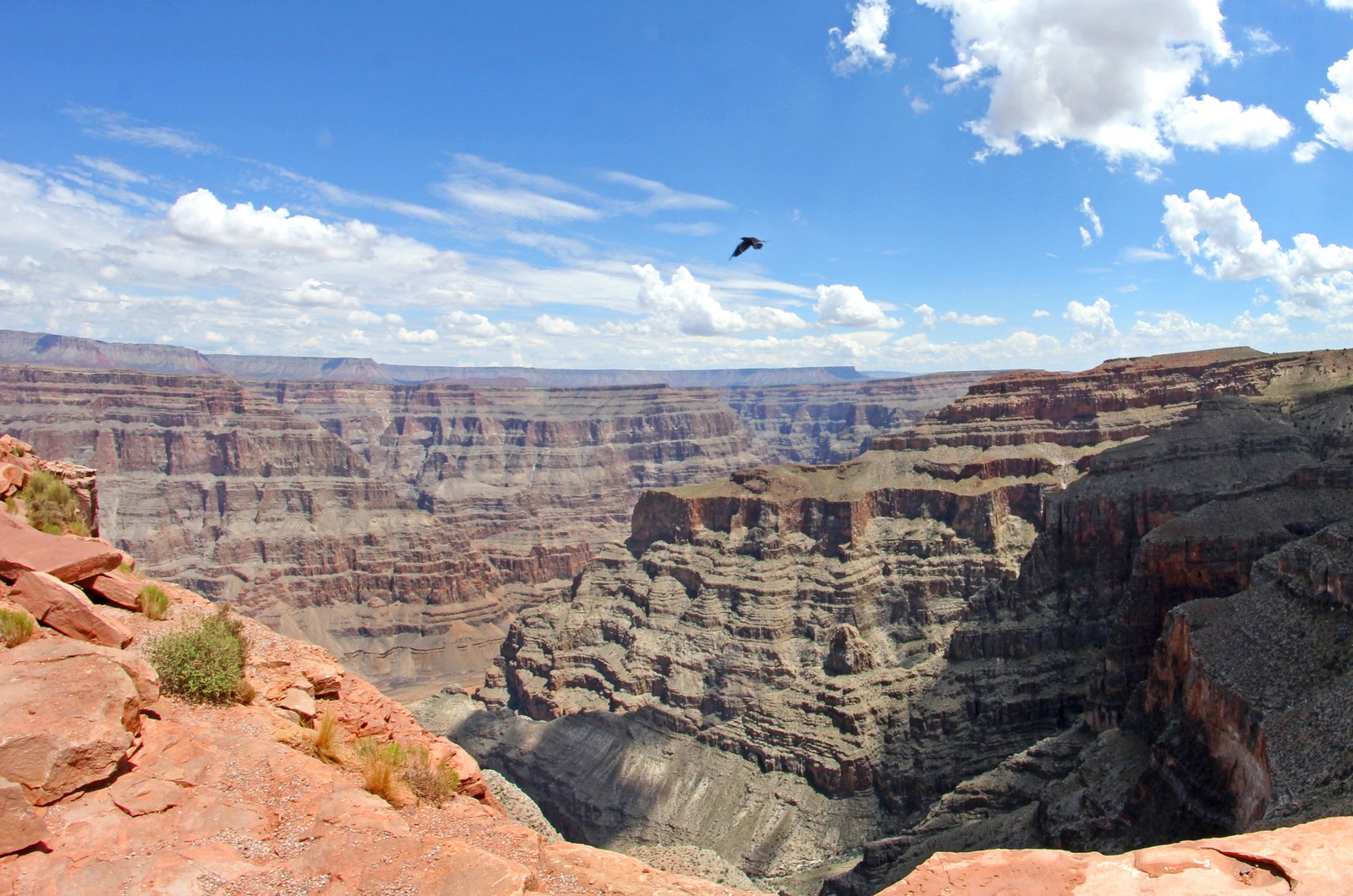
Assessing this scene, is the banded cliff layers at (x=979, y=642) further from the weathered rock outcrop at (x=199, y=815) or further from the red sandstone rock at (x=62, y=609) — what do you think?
the red sandstone rock at (x=62, y=609)

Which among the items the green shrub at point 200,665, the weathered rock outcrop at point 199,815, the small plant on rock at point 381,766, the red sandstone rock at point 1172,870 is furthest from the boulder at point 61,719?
the red sandstone rock at point 1172,870

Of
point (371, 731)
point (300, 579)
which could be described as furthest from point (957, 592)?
point (300, 579)

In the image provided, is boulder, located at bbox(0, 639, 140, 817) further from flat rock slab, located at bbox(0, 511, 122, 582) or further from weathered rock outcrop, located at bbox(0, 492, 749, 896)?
flat rock slab, located at bbox(0, 511, 122, 582)

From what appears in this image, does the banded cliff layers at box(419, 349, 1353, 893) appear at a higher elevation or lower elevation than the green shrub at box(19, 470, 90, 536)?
lower

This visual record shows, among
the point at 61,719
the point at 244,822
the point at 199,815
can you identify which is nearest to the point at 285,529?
the point at 61,719

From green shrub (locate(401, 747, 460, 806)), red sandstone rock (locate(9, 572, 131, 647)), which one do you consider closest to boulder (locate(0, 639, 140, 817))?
red sandstone rock (locate(9, 572, 131, 647))

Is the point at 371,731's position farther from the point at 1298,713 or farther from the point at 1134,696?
the point at 1134,696

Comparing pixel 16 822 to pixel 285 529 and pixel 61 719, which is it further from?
pixel 285 529
